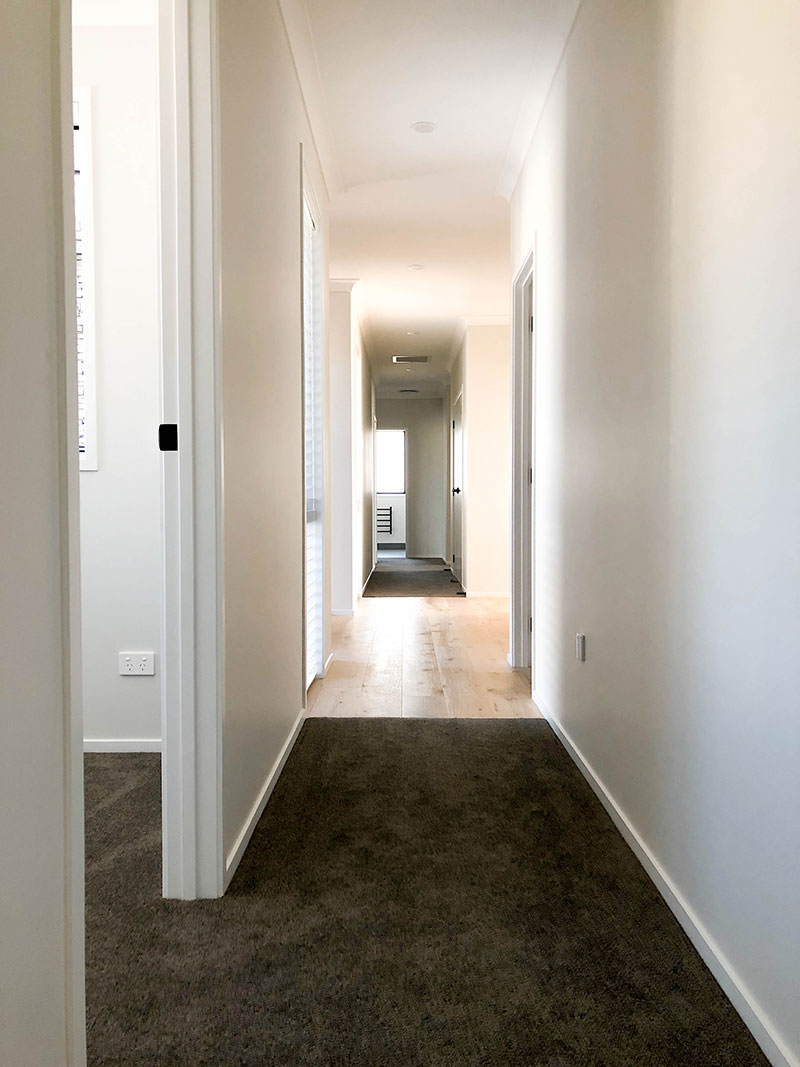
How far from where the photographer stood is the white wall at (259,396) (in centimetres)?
198

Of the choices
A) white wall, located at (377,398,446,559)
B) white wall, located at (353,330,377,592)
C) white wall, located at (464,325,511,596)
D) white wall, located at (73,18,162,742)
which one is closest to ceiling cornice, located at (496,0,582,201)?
white wall, located at (73,18,162,742)

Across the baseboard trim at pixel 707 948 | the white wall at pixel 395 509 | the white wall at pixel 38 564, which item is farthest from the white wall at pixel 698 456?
the white wall at pixel 395 509

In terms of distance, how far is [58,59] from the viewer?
97 centimetres

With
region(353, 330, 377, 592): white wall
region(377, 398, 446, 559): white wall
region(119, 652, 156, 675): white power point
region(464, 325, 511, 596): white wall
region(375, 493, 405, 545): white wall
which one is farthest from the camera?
region(375, 493, 405, 545): white wall

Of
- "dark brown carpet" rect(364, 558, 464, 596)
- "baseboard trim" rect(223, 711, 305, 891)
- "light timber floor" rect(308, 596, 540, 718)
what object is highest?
"baseboard trim" rect(223, 711, 305, 891)

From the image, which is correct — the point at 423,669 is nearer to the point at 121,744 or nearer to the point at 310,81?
the point at 121,744

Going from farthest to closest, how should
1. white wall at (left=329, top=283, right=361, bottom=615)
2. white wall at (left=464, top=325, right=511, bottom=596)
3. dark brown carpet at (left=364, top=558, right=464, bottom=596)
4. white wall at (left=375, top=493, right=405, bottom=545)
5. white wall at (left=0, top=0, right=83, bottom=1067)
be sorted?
white wall at (left=375, top=493, right=405, bottom=545) < dark brown carpet at (left=364, top=558, right=464, bottom=596) < white wall at (left=464, top=325, right=511, bottom=596) < white wall at (left=329, top=283, right=361, bottom=615) < white wall at (left=0, top=0, right=83, bottom=1067)

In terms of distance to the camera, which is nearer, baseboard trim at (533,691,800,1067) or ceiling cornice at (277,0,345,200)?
baseboard trim at (533,691,800,1067)

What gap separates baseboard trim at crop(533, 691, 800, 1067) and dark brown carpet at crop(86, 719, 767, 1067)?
20mm

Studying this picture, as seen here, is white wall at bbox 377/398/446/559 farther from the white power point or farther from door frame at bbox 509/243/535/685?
the white power point

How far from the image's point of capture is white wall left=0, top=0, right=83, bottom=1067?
2.91ft

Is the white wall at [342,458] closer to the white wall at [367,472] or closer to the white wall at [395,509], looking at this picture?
the white wall at [367,472]

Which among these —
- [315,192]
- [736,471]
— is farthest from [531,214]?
[736,471]

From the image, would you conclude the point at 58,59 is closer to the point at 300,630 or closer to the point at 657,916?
the point at 657,916
